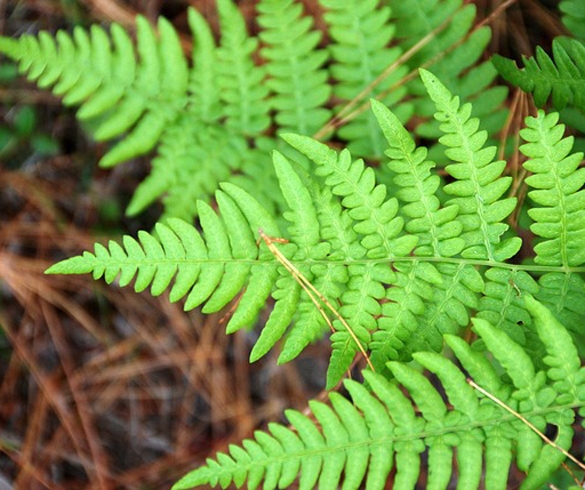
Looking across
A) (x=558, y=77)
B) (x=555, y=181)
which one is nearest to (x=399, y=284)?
(x=555, y=181)

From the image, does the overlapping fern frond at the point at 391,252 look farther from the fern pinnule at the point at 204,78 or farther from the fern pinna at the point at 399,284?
the fern pinnule at the point at 204,78

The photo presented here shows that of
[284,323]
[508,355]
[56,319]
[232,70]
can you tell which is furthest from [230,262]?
[56,319]

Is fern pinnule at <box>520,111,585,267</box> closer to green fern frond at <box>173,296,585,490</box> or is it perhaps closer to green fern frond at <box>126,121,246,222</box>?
green fern frond at <box>173,296,585,490</box>

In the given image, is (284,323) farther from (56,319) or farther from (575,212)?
(56,319)

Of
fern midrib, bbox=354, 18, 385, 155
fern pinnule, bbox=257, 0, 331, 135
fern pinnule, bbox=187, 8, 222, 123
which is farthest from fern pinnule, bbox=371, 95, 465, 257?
fern pinnule, bbox=187, 8, 222, 123

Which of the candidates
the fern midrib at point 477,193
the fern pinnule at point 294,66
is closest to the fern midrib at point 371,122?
the fern pinnule at point 294,66

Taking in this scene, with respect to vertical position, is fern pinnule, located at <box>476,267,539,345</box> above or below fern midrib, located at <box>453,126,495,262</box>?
below

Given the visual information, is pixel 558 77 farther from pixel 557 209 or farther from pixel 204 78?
pixel 204 78
